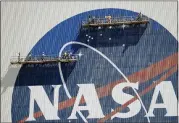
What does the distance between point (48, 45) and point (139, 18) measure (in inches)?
220

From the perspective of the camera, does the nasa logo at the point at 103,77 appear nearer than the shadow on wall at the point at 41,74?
Yes

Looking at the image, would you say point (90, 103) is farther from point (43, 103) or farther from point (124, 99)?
point (43, 103)

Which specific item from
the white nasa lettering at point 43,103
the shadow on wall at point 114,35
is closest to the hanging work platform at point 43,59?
the shadow on wall at point 114,35

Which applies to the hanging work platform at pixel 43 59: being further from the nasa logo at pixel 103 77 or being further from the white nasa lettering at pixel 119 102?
the white nasa lettering at pixel 119 102

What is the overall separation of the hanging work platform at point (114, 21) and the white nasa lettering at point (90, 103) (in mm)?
3614

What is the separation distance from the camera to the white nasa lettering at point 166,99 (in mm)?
23531

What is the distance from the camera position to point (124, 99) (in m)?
23.5

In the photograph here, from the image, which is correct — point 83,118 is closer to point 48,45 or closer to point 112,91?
point 112,91

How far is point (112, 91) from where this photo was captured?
928 inches

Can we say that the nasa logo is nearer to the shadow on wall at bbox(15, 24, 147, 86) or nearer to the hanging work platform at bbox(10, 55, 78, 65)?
the shadow on wall at bbox(15, 24, 147, 86)

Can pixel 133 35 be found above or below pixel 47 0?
below

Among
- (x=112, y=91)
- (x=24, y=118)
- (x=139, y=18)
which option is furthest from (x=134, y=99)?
(x=24, y=118)

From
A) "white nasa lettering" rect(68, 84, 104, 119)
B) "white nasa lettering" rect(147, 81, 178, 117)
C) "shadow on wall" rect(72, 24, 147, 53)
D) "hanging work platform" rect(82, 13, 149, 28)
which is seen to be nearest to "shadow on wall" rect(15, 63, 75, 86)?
"white nasa lettering" rect(68, 84, 104, 119)

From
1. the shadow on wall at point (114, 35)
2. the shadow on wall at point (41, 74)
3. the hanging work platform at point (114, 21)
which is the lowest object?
the shadow on wall at point (41, 74)
